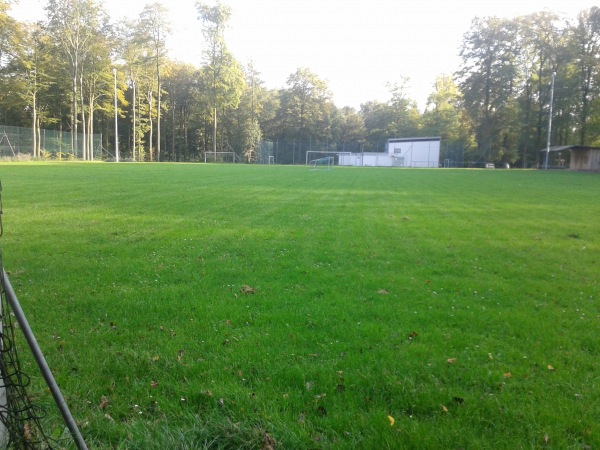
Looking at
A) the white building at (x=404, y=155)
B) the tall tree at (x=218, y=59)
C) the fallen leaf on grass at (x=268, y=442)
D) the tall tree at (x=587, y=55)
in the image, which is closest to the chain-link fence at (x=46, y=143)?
the tall tree at (x=218, y=59)

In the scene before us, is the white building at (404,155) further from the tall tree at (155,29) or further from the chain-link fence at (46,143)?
the chain-link fence at (46,143)

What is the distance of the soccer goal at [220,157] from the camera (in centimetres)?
6544

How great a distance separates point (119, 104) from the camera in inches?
2539

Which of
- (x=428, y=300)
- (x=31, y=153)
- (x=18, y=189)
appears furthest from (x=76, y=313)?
(x=31, y=153)

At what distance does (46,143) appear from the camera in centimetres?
4931

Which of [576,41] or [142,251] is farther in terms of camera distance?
[576,41]

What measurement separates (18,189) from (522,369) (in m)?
17.1

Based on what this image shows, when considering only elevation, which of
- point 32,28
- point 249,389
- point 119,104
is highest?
point 32,28

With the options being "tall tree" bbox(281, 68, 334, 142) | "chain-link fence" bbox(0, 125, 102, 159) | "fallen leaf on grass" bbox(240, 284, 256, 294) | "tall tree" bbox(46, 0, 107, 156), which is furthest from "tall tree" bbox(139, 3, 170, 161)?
"fallen leaf on grass" bbox(240, 284, 256, 294)

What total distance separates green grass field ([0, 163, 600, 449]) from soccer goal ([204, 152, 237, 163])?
56.9 m

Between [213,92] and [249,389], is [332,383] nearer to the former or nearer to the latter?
[249,389]

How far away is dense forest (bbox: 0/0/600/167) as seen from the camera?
167 ft

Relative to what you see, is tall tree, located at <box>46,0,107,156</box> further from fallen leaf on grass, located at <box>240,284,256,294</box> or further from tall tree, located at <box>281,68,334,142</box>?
fallen leaf on grass, located at <box>240,284,256,294</box>

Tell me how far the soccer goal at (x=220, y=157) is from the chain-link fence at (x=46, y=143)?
15.2 meters
